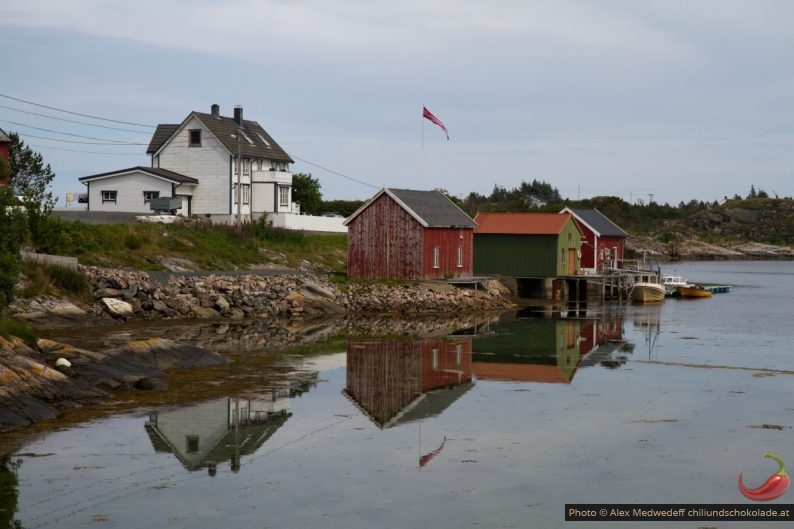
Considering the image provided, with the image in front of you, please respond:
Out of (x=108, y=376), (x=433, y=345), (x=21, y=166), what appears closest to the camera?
(x=108, y=376)

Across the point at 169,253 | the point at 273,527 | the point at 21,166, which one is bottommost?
the point at 273,527

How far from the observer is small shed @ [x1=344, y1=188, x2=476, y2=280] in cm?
5141

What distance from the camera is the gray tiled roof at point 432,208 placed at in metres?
51.8

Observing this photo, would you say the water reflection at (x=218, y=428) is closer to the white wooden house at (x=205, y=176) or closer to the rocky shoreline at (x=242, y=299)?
the rocky shoreline at (x=242, y=299)

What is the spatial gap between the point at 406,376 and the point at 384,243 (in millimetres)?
23452

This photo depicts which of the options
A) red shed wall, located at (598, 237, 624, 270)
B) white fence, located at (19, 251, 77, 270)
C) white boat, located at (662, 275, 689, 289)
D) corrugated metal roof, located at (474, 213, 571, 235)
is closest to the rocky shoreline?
white fence, located at (19, 251, 77, 270)

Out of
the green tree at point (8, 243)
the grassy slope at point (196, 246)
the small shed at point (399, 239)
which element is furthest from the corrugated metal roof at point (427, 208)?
the green tree at point (8, 243)

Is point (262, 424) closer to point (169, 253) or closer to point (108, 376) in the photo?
point (108, 376)

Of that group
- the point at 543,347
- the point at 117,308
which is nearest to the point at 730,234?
the point at 543,347

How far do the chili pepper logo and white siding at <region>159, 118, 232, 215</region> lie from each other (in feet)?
162

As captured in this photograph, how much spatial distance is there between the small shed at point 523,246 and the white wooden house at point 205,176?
1392 cm

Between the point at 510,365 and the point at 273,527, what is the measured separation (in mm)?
17453

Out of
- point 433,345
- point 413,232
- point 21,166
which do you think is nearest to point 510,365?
point 433,345

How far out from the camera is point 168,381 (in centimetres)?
2614
